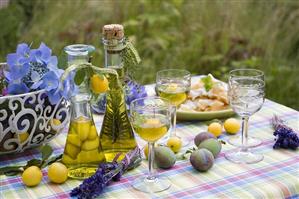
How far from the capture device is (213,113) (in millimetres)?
1666

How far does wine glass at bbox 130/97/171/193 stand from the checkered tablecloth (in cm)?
2

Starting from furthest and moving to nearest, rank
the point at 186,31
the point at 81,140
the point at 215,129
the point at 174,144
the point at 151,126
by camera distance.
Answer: the point at 186,31, the point at 215,129, the point at 174,144, the point at 81,140, the point at 151,126

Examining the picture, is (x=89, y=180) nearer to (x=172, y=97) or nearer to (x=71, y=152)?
(x=71, y=152)

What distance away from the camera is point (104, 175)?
1256 millimetres

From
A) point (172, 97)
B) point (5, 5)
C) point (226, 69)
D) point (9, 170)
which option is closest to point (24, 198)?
point (9, 170)

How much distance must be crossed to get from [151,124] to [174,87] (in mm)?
344

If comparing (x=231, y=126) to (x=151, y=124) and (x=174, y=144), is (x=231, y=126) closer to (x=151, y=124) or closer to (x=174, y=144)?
(x=174, y=144)

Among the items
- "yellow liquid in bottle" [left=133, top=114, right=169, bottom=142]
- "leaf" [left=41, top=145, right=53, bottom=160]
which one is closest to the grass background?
"leaf" [left=41, top=145, right=53, bottom=160]

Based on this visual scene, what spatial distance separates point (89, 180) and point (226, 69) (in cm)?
234

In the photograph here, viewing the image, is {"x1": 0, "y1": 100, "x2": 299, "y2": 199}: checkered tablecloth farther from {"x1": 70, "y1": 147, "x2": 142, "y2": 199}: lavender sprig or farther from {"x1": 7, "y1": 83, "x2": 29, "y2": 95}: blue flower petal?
{"x1": 7, "y1": 83, "x2": 29, "y2": 95}: blue flower petal

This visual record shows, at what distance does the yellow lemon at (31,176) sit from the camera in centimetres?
128

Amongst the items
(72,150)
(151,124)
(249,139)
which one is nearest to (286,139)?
(249,139)

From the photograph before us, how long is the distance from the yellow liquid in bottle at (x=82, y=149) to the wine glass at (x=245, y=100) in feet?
1.14

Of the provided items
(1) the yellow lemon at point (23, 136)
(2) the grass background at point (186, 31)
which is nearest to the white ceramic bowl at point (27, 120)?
(1) the yellow lemon at point (23, 136)
